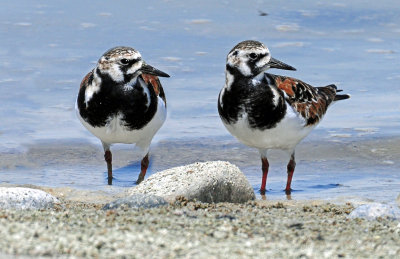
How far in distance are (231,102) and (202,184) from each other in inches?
38.3

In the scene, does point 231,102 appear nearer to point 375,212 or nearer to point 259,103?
point 259,103

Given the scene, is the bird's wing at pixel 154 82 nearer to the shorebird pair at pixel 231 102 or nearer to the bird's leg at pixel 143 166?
the shorebird pair at pixel 231 102

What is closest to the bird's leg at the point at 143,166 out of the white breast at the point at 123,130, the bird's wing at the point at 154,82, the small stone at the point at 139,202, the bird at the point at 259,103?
the white breast at the point at 123,130

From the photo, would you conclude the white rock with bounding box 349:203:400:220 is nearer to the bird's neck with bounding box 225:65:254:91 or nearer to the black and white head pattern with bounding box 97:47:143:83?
the bird's neck with bounding box 225:65:254:91

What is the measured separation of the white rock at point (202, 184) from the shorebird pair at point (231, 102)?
0.61 meters

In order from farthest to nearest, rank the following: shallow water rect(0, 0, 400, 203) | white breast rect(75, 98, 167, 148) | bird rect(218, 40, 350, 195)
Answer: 1. shallow water rect(0, 0, 400, 203)
2. white breast rect(75, 98, 167, 148)
3. bird rect(218, 40, 350, 195)

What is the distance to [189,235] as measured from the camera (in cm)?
418

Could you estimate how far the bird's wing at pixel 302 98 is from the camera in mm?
6926

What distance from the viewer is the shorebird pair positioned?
6660 millimetres

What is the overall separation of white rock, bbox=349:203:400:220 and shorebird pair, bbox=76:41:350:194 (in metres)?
1.57

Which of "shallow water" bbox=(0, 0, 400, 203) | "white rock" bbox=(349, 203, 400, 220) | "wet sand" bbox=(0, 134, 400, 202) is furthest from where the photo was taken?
"shallow water" bbox=(0, 0, 400, 203)

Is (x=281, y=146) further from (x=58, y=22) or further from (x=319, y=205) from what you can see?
(x=58, y=22)

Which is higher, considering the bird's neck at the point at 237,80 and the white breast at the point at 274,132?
the bird's neck at the point at 237,80

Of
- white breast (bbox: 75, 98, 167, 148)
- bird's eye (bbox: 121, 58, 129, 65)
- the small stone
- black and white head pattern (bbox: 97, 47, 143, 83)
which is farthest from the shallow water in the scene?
the small stone
